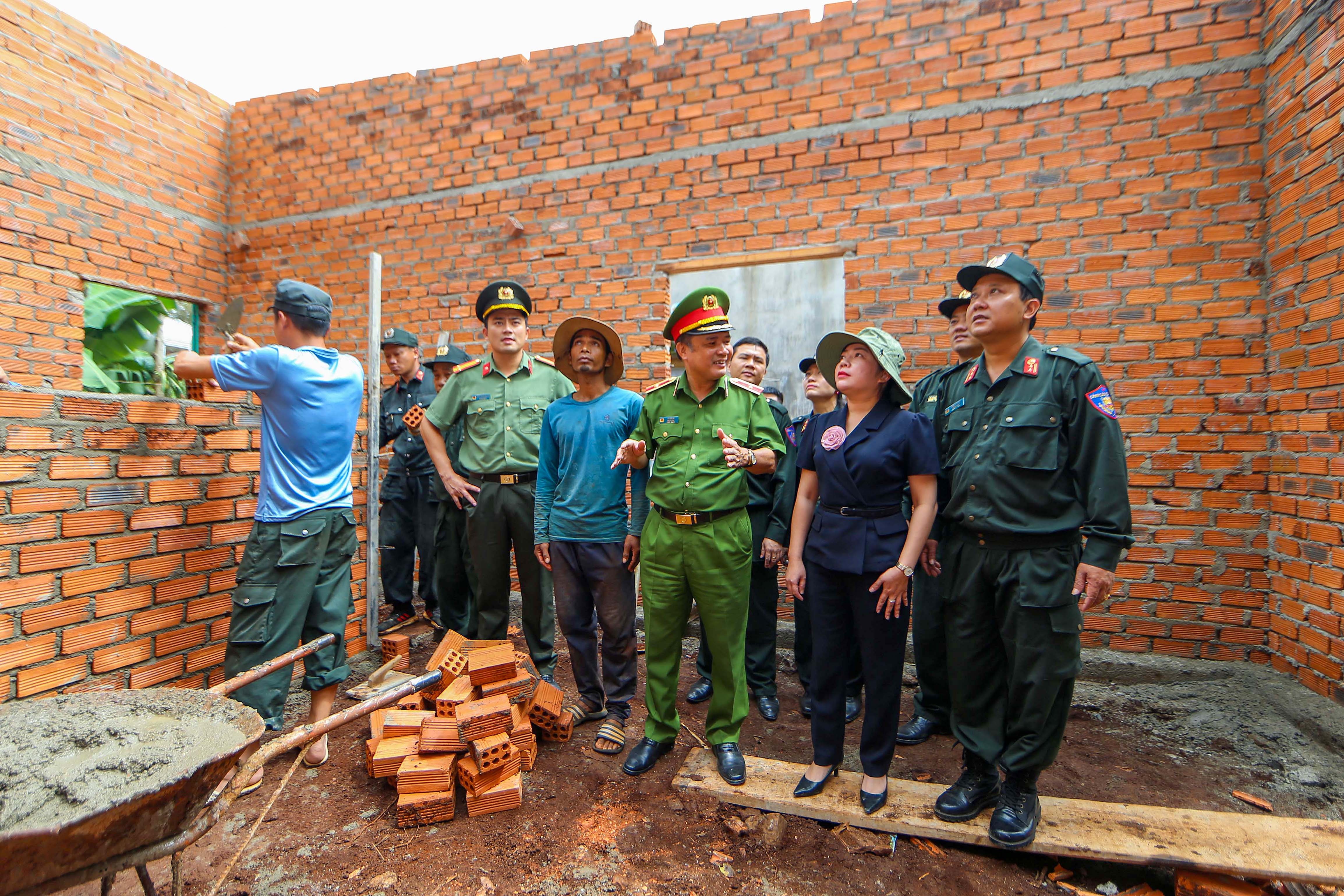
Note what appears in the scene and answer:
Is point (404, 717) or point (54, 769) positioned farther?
point (404, 717)

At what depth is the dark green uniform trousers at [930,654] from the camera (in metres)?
3.15

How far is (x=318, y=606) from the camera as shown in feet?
9.59

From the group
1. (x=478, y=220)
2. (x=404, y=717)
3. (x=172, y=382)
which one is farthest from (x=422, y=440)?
(x=404, y=717)

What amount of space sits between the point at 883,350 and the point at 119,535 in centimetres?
340

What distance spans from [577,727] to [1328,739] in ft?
11.8

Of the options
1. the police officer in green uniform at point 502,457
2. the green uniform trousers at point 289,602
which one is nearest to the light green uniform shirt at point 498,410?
the police officer in green uniform at point 502,457

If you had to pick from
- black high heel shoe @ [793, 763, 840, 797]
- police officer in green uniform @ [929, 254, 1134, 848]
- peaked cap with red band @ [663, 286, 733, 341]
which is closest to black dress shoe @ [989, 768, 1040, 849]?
police officer in green uniform @ [929, 254, 1134, 848]

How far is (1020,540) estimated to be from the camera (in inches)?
90.3

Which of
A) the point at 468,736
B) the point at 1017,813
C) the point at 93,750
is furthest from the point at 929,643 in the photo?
the point at 93,750

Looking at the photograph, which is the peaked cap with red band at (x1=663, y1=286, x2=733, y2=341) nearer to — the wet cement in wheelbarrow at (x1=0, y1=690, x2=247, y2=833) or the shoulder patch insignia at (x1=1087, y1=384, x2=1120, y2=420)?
the shoulder patch insignia at (x1=1087, y1=384, x2=1120, y2=420)

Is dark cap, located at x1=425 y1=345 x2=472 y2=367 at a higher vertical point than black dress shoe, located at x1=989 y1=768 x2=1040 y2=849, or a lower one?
higher

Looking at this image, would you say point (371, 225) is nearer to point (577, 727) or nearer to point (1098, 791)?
point (577, 727)

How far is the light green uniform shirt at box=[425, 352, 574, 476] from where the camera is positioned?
11.6ft

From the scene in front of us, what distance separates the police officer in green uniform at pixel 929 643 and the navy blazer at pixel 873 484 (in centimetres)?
56
